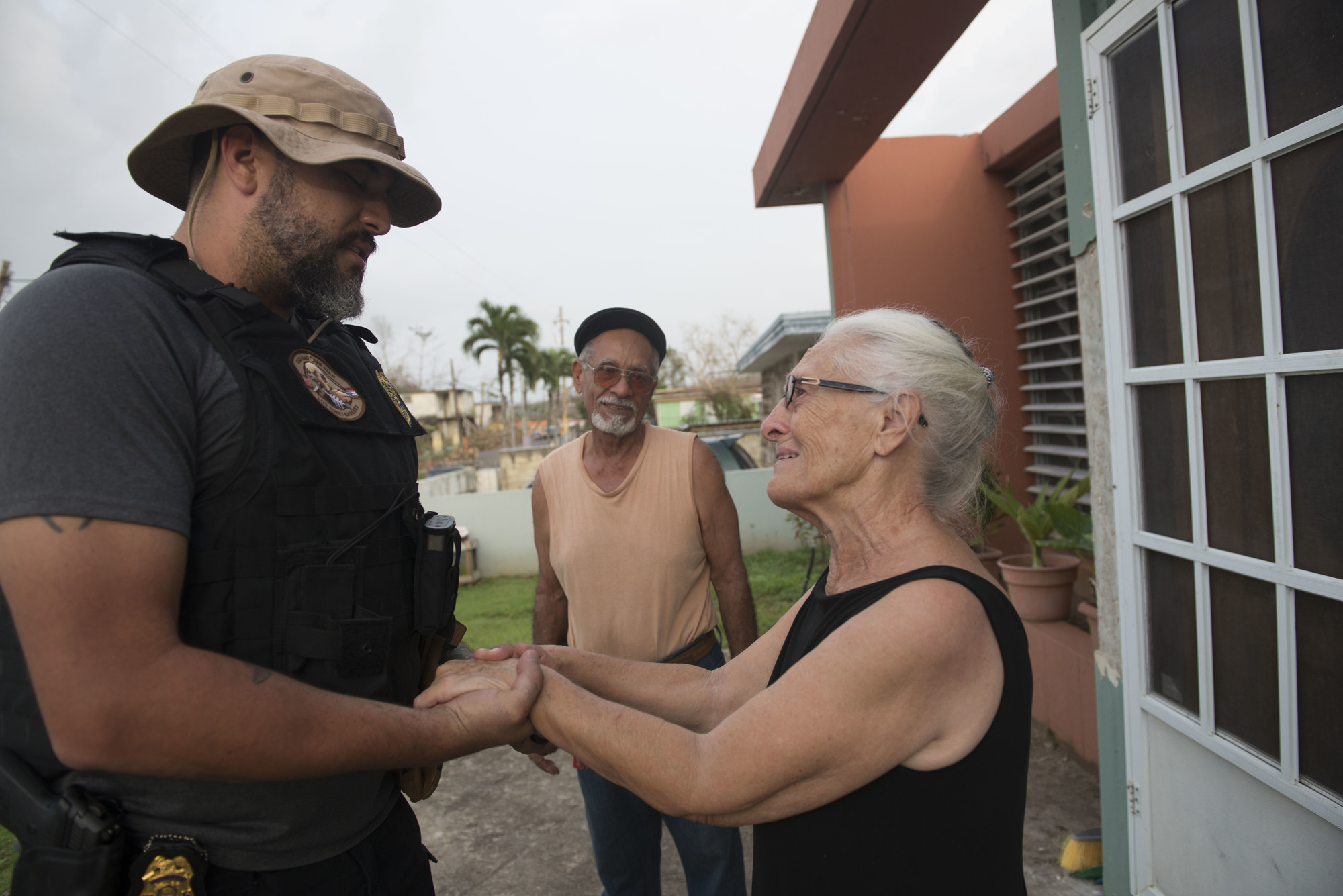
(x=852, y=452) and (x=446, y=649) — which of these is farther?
(x=446, y=649)

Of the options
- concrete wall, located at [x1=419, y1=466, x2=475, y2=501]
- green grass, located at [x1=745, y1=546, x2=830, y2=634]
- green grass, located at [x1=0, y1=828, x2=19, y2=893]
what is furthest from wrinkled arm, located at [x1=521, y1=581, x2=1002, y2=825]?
concrete wall, located at [x1=419, y1=466, x2=475, y2=501]

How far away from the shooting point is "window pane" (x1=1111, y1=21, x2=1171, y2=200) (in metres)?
1.99

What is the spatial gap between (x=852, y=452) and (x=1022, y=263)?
448 centimetres

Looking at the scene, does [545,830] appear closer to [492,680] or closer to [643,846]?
[643,846]

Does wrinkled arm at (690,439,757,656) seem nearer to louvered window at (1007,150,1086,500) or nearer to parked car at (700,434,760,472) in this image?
louvered window at (1007,150,1086,500)

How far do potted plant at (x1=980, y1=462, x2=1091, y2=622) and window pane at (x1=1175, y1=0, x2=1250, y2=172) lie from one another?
2.16 m

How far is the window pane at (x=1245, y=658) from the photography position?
173 cm

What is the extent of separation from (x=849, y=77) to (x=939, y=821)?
3.80m

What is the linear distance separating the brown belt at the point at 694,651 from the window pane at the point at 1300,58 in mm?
2099

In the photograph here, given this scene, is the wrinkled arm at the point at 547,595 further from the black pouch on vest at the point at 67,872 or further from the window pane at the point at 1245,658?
the window pane at the point at 1245,658

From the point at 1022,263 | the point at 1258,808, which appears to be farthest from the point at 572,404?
the point at 1258,808

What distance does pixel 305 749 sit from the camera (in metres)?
1.12

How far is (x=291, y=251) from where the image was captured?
1393 millimetres

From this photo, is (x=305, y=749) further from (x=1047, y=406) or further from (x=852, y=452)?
(x=1047, y=406)
